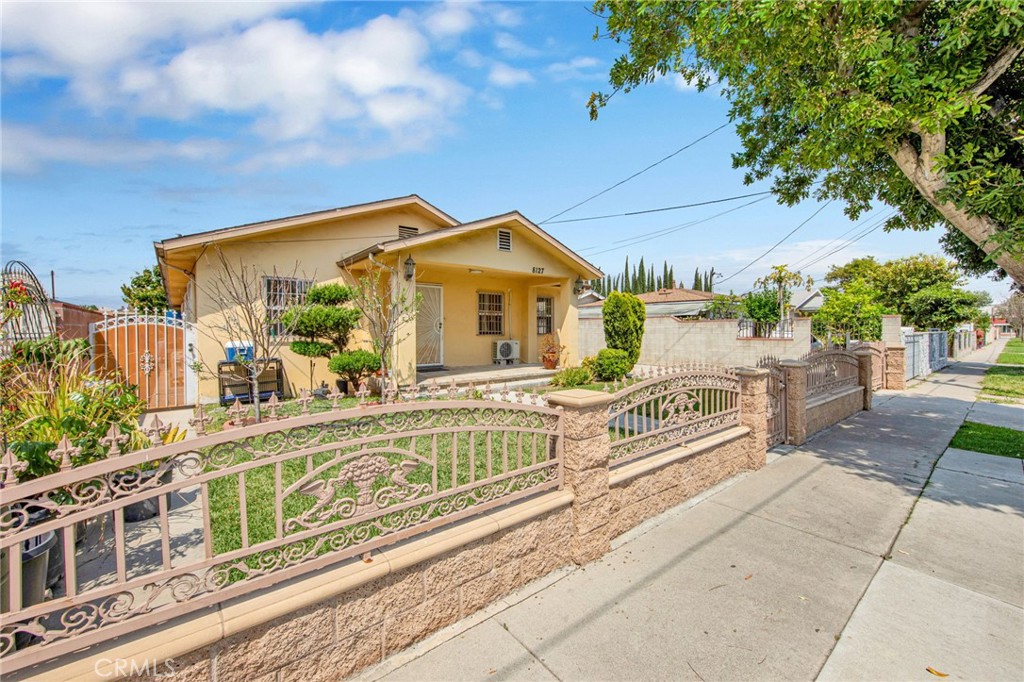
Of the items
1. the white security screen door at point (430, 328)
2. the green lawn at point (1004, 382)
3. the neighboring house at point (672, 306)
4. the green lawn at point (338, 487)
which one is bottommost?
the green lawn at point (1004, 382)

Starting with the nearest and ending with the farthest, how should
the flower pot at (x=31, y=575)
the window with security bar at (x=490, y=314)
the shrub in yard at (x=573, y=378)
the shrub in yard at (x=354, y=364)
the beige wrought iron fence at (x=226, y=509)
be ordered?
the beige wrought iron fence at (x=226, y=509) < the flower pot at (x=31, y=575) < the shrub in yard at (x=354, y=364) < the shrub in yard at (x=573, y=378) < the window with security bar at (x=490, y=314)

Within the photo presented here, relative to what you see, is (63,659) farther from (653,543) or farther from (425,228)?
(425,228)

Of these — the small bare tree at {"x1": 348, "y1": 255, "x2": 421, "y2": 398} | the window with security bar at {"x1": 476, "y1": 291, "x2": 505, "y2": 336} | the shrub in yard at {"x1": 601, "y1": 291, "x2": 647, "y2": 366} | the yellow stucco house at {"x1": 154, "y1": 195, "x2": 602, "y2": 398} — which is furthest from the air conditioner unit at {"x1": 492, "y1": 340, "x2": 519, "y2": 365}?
the small bare tree at {"x1": 348, "y1": 255, "x2": 421, "y2": 398}

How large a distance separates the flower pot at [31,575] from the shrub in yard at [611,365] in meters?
10.2

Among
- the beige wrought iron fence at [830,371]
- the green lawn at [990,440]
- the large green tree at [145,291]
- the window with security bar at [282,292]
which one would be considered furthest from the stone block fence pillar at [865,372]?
the large green tree at [145,291]

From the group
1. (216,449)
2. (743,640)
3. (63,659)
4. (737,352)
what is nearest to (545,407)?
(743,640)

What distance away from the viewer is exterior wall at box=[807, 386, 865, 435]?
7004 mm

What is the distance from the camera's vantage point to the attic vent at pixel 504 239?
1089 cm

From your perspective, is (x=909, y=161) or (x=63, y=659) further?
(x=909, y=161)

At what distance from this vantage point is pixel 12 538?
4.93 ft

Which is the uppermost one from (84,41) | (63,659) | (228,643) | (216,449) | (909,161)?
(84,41)

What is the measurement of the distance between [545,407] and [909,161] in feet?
19.2

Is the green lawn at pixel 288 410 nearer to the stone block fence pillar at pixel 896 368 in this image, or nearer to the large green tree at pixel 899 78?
the large green tree at pixel 899 78

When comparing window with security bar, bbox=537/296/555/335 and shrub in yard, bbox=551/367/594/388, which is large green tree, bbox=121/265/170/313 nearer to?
window with security bar, bbox=537/296/555/335
